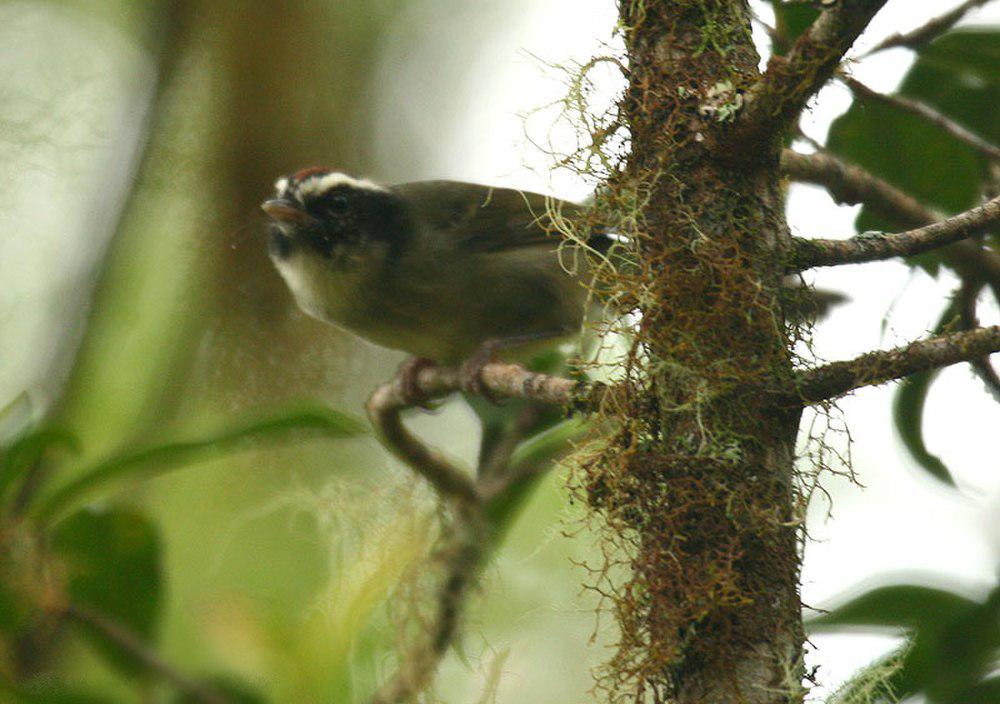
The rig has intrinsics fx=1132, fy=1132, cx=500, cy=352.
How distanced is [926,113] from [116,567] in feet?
7.07

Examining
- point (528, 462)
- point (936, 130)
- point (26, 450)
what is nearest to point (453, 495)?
point (528, 462)

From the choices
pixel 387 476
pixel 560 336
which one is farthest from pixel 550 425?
pixel 560 336

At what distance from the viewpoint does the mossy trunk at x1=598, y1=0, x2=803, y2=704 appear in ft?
5.28

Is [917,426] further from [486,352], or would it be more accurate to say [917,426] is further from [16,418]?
[16,418]

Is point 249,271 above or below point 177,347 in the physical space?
above

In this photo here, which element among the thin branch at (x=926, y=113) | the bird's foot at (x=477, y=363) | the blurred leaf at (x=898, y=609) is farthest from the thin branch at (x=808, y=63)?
the bird's foot at (x=477, y=363)

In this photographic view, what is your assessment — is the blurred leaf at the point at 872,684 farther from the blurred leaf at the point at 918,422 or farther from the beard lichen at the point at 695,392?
the blurred leaf at the point at 918,422

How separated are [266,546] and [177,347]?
0.81 metres

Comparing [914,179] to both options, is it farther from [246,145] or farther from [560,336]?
[246,145]

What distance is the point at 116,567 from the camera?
2.52m

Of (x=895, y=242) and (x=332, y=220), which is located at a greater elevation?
(x=332, y=220)

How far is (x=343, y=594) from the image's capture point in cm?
283

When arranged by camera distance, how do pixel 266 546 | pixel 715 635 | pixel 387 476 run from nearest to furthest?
pixel 715 635 < pixel 387 476 < pixel 266 546

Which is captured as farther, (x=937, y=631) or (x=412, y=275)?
(x=412, y=275)
